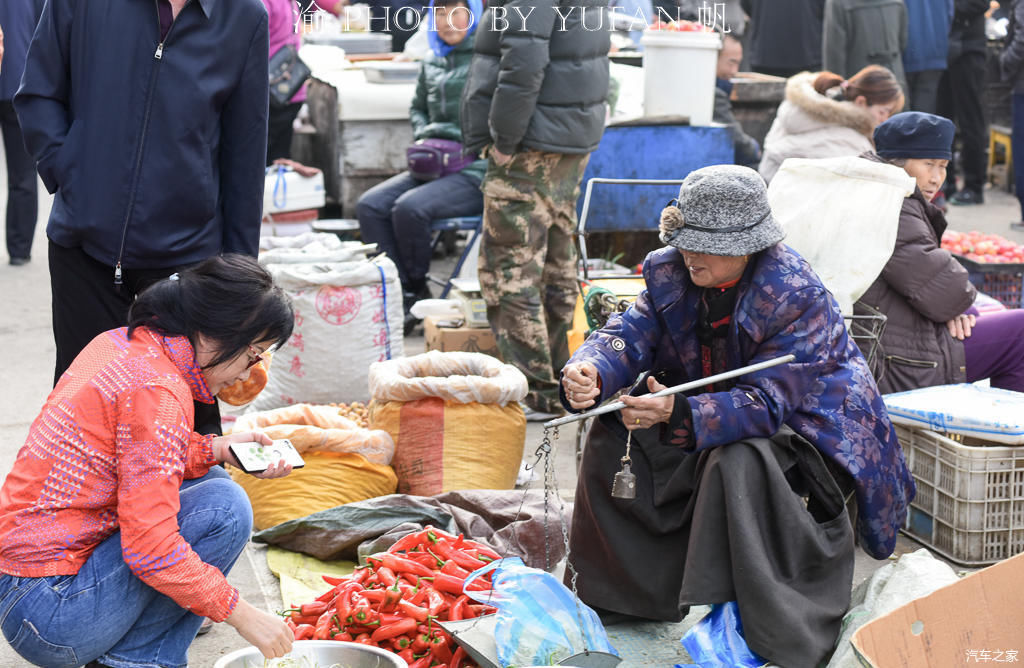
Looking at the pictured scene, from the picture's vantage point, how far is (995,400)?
12.7ft

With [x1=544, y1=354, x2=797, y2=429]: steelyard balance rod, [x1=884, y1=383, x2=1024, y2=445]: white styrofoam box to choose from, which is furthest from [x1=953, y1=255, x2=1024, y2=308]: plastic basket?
[x1=544, y1=354, x2=797, y2=429]: steelyard balance rod

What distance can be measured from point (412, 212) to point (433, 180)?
39cm

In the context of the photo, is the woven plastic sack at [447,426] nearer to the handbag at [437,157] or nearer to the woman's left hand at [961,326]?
the woman's left hand at [961,326]

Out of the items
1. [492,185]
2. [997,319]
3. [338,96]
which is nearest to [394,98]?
[338,96]

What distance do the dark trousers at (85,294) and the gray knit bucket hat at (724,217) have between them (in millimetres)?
1372

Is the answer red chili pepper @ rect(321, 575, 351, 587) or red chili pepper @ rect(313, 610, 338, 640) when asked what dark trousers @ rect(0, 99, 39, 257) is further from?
red chili pepper @ rect(313, 610, 338, 640)

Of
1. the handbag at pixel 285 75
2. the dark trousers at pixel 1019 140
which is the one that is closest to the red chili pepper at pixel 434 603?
the handbag at pixel 285 75

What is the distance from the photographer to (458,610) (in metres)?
3.04

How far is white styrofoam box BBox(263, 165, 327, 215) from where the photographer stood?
24.0ft

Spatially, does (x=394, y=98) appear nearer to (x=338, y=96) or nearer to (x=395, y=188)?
(x=338, y=96)

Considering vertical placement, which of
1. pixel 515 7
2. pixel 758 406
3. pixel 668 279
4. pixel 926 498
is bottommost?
pixel 926 498

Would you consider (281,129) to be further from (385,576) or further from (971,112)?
(385,576)

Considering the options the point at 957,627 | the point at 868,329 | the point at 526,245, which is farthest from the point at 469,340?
the point at 957,627

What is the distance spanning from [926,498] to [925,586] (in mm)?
959
